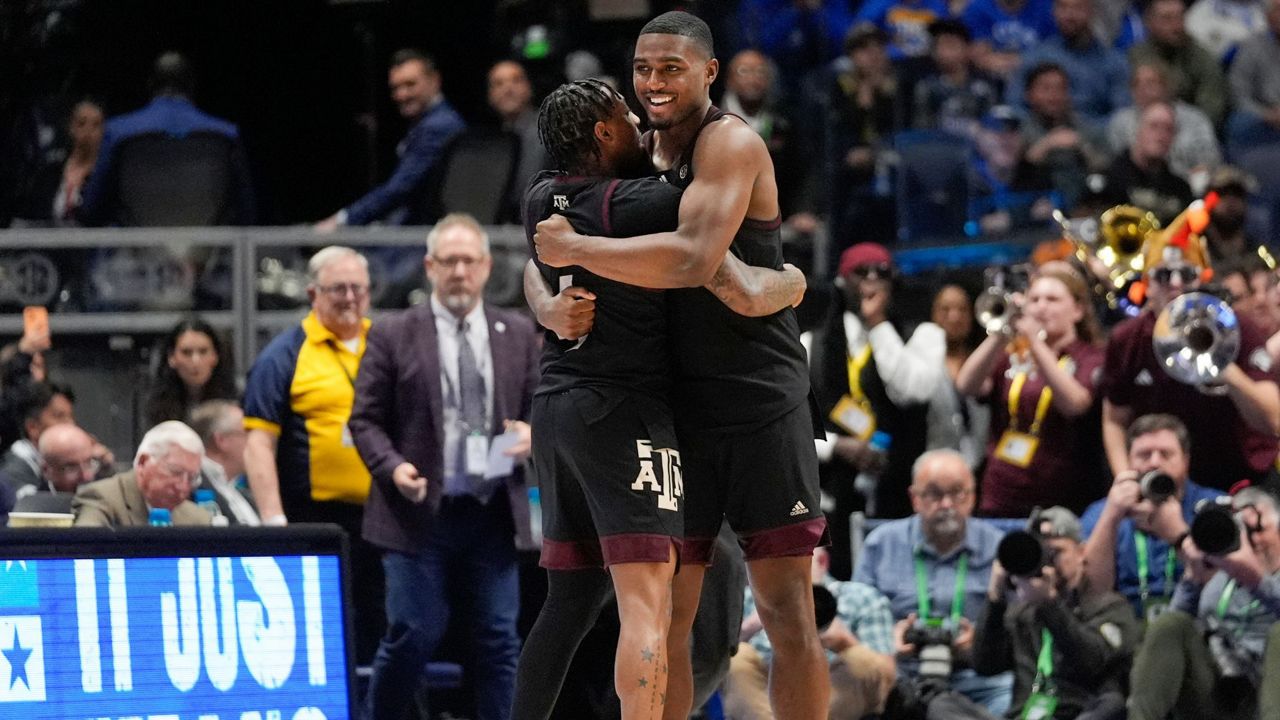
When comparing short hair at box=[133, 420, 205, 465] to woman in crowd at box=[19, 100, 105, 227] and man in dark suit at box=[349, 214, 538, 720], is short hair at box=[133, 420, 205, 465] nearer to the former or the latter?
man in dark suit at box=[349, 214, 538, 720]

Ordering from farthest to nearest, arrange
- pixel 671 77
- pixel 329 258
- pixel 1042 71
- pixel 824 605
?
pixel 1042 71 < pixel 329 258 < pixel 824 605 < pixel 671 77

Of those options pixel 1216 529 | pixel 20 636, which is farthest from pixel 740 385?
pixel 1216 529

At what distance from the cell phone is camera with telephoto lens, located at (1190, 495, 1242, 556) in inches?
195

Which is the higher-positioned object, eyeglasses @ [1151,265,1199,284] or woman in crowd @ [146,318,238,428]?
eyeglasses @ [1151,265,1199,284]

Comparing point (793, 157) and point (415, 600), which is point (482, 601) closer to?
point (415, 600)

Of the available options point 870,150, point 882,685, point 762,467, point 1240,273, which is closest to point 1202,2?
point 870,150

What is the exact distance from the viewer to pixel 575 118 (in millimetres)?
5090

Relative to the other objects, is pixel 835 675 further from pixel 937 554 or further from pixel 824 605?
pixel 937 554

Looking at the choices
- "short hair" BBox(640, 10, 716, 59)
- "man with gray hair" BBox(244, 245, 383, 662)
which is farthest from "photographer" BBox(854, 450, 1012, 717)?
"short hair" BBox(640, 10, 716, 59)

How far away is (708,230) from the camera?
16.3ft

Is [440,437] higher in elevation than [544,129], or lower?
lower

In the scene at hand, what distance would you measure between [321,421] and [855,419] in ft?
7.88

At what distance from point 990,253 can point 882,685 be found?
10.9 feet

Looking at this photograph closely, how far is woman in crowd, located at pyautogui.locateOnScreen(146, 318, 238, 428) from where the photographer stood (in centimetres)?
908
